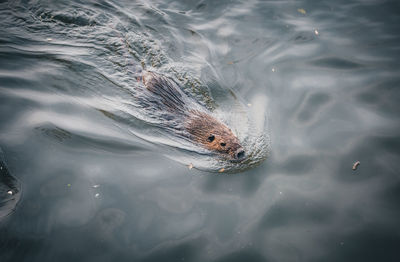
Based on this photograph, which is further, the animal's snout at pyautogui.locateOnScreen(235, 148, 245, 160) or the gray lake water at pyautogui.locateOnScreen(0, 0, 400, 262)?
the animal's snout at pyautogui.locateOnScreen(235, 148, 245, 160)

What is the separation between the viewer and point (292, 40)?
5426 millimetres

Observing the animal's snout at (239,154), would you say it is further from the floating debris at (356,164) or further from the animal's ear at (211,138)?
the floating debris at (356,164)

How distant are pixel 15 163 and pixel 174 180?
1717 mm

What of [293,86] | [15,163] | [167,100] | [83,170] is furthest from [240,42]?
[15,163]

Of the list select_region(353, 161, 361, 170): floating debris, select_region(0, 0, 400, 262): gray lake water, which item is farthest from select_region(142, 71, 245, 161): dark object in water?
select_region(353, 161, 361, 170): floating debris

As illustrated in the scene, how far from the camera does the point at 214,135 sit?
3572mm

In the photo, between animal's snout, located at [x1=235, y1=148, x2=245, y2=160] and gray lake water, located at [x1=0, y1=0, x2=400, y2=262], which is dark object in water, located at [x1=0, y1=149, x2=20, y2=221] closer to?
gray lake water, located at [x1=0, y1=0, x2=400, y2=262]

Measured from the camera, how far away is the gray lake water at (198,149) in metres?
2.71

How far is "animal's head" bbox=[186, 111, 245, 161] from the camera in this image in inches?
Answer: 135

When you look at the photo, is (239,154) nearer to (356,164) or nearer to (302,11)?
(356,164)

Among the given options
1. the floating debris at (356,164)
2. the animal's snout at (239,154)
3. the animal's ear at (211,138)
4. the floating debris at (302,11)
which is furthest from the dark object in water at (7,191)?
the floating debris at (302,11)

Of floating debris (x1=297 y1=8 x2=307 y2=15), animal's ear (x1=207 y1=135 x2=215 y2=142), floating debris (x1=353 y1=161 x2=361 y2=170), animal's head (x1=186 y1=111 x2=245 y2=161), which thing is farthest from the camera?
floating debris (x1=297 y1=8 x2=307 y2=15)

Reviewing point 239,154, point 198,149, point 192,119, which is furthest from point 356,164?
point 192,119

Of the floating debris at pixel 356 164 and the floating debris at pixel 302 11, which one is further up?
the floating debris at pixel 302 11
